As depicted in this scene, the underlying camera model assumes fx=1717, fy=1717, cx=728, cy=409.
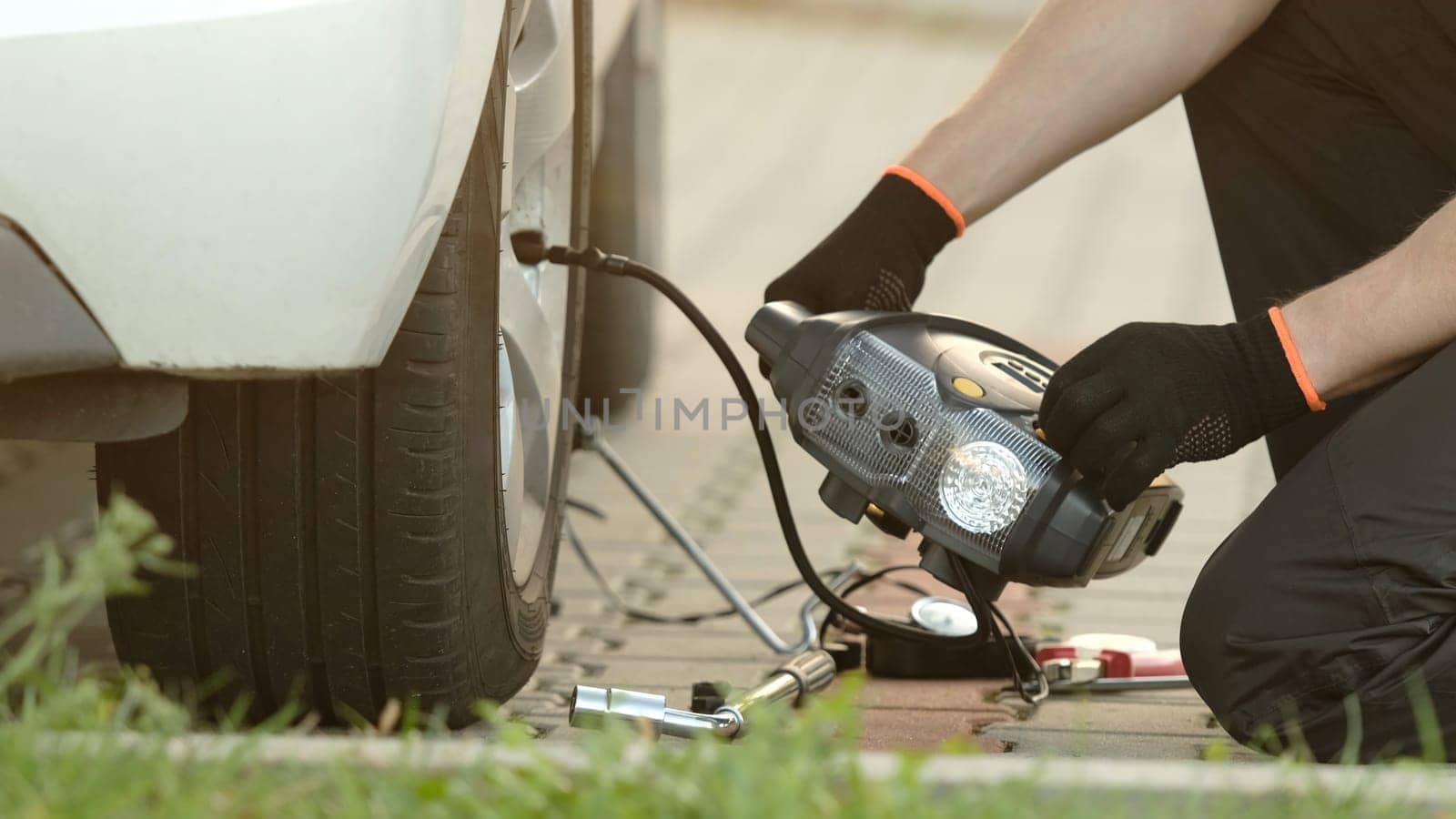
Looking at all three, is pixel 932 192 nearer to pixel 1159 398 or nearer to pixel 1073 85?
pixel 1073 85

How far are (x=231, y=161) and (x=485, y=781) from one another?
50 centimetres

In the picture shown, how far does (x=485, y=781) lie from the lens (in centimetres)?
118

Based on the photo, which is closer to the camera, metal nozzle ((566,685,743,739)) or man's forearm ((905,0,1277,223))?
metal nozzle ((566,685,743,739))

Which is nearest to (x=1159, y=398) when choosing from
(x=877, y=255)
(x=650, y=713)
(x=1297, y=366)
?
(x=1297, y=366)

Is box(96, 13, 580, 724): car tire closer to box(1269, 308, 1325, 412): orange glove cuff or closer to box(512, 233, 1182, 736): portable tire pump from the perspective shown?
box(512, 233, 1182, 736): portable tire pump

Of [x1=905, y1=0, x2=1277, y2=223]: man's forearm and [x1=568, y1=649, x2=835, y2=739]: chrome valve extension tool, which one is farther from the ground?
[x1=905, y1=0, x2=1277, y2=223]: man's forearm

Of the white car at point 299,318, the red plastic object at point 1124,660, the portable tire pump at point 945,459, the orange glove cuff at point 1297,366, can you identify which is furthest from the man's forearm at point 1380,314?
the white car at point 299,318

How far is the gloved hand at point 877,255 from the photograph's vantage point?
212cm

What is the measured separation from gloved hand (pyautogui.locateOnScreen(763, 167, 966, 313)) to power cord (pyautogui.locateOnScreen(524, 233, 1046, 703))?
0.41ft

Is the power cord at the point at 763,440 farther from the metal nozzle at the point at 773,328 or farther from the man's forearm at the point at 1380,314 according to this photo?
the man's forearm at the point at 1380,314

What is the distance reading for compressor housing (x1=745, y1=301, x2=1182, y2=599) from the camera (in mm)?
1839

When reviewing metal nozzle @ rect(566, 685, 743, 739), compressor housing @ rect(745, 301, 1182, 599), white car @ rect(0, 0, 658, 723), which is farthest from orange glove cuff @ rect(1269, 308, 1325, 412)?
white car @ rect(0, 0, 658, 723)

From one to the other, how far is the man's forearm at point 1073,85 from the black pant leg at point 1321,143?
77 mm

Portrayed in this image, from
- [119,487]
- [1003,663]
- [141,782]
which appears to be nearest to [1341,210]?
[1003,663]
